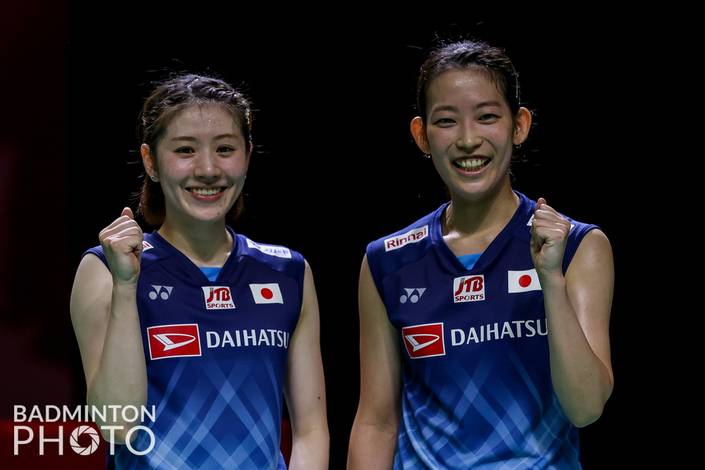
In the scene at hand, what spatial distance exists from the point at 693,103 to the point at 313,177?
1.47 meters

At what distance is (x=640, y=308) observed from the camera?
4250 mm

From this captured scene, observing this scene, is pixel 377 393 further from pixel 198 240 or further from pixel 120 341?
pixel 120 341

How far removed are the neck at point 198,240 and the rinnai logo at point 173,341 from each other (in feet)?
0.66

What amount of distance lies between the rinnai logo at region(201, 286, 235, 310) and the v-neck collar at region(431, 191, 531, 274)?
1.78ft

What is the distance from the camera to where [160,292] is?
2.81 metres

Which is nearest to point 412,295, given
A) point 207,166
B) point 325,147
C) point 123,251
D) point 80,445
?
point 207,166

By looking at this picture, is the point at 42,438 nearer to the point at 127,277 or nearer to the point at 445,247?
the point at 127,277

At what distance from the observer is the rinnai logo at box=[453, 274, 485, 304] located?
2.83 m

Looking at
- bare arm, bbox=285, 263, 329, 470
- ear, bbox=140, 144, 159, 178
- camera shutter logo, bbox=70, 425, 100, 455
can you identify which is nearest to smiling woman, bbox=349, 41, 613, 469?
bare arm, bbox=285, 263, 329, 470

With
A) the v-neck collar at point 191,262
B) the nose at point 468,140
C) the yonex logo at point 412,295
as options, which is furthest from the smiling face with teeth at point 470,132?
the v-neck collar at point 191,262

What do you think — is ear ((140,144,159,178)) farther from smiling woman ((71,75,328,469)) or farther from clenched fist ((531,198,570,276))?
clenched fist ((531,198,570,276))

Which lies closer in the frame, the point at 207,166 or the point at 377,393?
the point at 207,166

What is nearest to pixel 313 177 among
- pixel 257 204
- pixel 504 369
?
pixel 257 204

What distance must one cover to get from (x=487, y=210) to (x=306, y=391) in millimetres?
653
